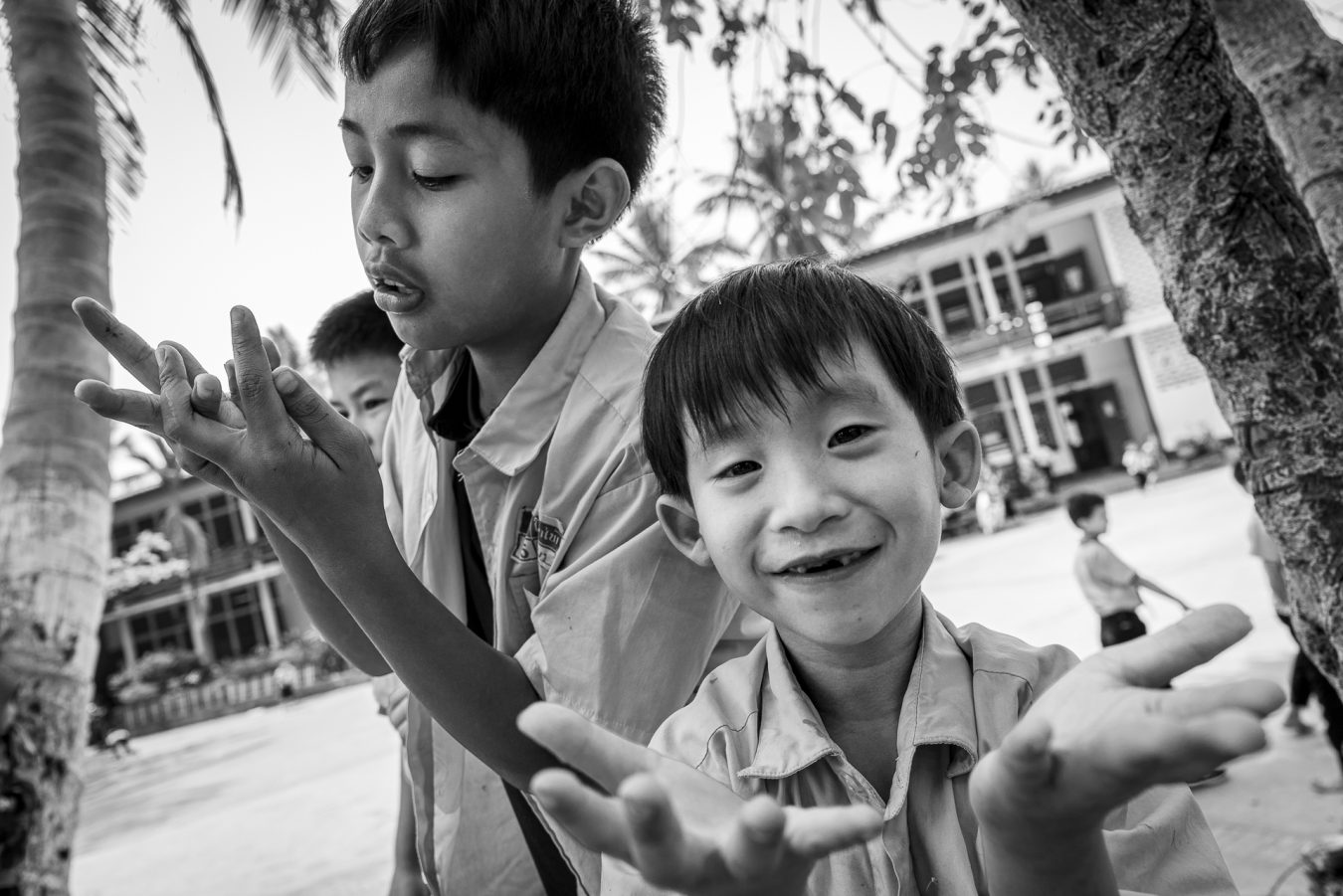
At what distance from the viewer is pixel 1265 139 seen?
1.35 meters

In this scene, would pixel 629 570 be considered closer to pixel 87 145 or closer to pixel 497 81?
pixel 497 81

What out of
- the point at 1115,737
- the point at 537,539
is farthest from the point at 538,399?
the point at 1115,737

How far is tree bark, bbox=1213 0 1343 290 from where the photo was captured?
1620 millimetres

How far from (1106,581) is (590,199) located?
4.44 m

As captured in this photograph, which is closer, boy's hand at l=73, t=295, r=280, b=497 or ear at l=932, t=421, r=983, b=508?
boy's hand at l=73, t=295, r=280, b=497

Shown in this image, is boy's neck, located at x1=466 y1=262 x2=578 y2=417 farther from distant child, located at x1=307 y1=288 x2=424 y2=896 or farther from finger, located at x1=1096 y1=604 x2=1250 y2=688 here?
finger, located at x1=1096 y1=604 x2=1250 y2=688

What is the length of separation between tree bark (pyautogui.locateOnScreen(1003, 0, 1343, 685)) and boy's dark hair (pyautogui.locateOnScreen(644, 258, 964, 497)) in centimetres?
45

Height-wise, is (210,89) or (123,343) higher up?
(210,89)

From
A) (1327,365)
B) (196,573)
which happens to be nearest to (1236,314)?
(1327,365)

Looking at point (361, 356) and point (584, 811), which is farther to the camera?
point (361, 356)

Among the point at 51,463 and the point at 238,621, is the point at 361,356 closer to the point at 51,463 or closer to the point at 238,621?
the point at 51,463

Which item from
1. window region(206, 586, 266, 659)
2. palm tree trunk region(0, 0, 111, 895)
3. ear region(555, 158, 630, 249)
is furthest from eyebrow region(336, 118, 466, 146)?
window region(206, 586, 266, 659)

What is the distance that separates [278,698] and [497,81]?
73.0 ft

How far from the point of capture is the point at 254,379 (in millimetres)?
957
